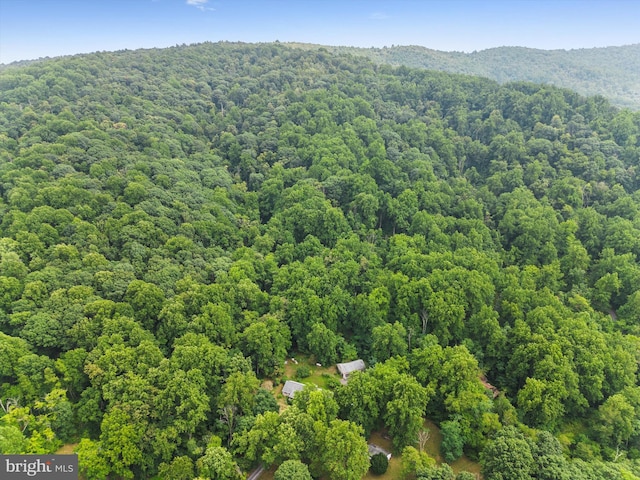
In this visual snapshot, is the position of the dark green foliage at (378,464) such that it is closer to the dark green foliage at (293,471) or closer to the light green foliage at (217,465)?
the dark green foliage at (293,471)

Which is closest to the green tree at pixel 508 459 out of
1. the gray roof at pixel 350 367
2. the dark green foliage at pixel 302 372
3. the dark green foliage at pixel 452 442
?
the dark green foliage at pixel 452 442

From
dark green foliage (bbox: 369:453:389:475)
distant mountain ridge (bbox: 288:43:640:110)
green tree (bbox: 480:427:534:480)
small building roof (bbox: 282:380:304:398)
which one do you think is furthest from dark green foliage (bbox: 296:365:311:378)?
distant mountain ridge (bbox: 288:43:640:110)

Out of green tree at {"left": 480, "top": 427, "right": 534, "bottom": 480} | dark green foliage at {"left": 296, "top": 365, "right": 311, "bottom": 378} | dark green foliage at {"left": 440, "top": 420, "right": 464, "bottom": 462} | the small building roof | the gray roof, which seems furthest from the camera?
the gray roof

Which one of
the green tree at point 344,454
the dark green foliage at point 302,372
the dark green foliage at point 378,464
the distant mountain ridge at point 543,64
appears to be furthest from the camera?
the distant mountain ridge at point 543,64

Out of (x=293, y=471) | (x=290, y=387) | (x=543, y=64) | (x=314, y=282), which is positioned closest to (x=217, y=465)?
(x=293, y=471)

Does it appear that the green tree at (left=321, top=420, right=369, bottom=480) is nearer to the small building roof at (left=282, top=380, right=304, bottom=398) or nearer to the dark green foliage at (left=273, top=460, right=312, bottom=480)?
the dark green foliage at (left=273, top=460, right=312, bottom=480)
